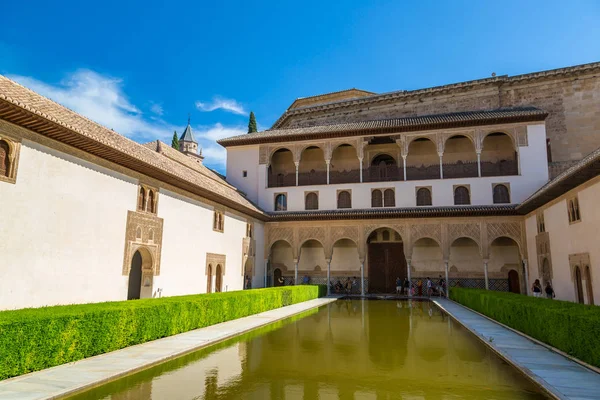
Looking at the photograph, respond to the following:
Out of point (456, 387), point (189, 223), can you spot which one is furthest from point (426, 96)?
point (456, 387)

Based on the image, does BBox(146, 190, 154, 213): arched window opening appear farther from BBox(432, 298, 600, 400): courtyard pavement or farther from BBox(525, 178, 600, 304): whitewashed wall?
BBox(525, 178, 600, 304): whitewashed wall

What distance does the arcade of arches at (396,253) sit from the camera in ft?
71.7

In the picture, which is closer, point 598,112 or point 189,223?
point 189,223

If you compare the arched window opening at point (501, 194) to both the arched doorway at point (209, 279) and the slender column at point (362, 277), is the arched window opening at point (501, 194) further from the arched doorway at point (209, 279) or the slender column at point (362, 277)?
the arched doorway at point (209, 279)

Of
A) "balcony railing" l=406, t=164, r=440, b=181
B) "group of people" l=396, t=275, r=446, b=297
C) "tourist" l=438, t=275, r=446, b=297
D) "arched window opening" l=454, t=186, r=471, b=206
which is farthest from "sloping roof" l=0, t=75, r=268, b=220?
"tourist" l=438, t=275, r=446, b=297

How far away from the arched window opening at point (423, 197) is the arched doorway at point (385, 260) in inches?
108

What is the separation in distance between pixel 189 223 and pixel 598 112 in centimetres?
2428

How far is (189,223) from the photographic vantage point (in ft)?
53.3

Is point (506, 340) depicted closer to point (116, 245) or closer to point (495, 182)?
point (116, 245)

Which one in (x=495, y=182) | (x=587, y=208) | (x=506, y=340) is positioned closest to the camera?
(x=506, y=340)

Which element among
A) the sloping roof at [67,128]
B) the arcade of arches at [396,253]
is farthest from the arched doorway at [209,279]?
the arcade of arches at [396,253]

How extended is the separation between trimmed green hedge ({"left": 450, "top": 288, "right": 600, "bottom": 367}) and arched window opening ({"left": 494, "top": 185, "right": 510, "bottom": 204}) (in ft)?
33.9

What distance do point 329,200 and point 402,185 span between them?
→ 4230mm

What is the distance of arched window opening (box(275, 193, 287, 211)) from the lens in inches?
1001
